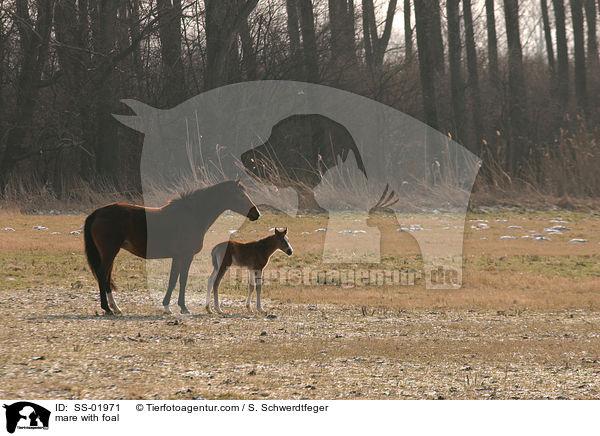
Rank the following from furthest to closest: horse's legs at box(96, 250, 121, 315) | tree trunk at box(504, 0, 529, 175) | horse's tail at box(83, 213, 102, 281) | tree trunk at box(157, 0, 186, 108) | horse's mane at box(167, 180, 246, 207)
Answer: tree trunk at box(504, 0, 529, 175)
tree trunk at box(157, 0, 186, 108)
horse's mane at box(167, 180, 246, 207)
horse's tail at box(83, 213, 102, 281)
horse's legs at box(96, 250, 121, 315)

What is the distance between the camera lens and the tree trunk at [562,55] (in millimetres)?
32797

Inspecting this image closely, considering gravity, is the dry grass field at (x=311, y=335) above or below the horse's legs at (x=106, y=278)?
below

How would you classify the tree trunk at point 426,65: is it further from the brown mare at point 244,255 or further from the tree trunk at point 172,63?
the brown mare at point 244,255

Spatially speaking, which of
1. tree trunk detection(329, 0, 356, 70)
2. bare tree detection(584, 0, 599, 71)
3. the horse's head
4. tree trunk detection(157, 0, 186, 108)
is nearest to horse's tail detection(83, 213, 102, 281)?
the horse's head

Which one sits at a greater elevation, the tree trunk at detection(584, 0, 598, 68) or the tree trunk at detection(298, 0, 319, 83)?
the tree trunk at detection(584, 0, 598, 68)

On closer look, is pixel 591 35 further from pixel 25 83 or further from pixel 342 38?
pixel 25 83

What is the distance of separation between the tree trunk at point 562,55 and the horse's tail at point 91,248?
28757mm

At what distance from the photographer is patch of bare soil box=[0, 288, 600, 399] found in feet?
17.2

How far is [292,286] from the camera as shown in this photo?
35.7 feet

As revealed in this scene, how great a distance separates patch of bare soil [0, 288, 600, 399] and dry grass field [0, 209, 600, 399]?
2cm
